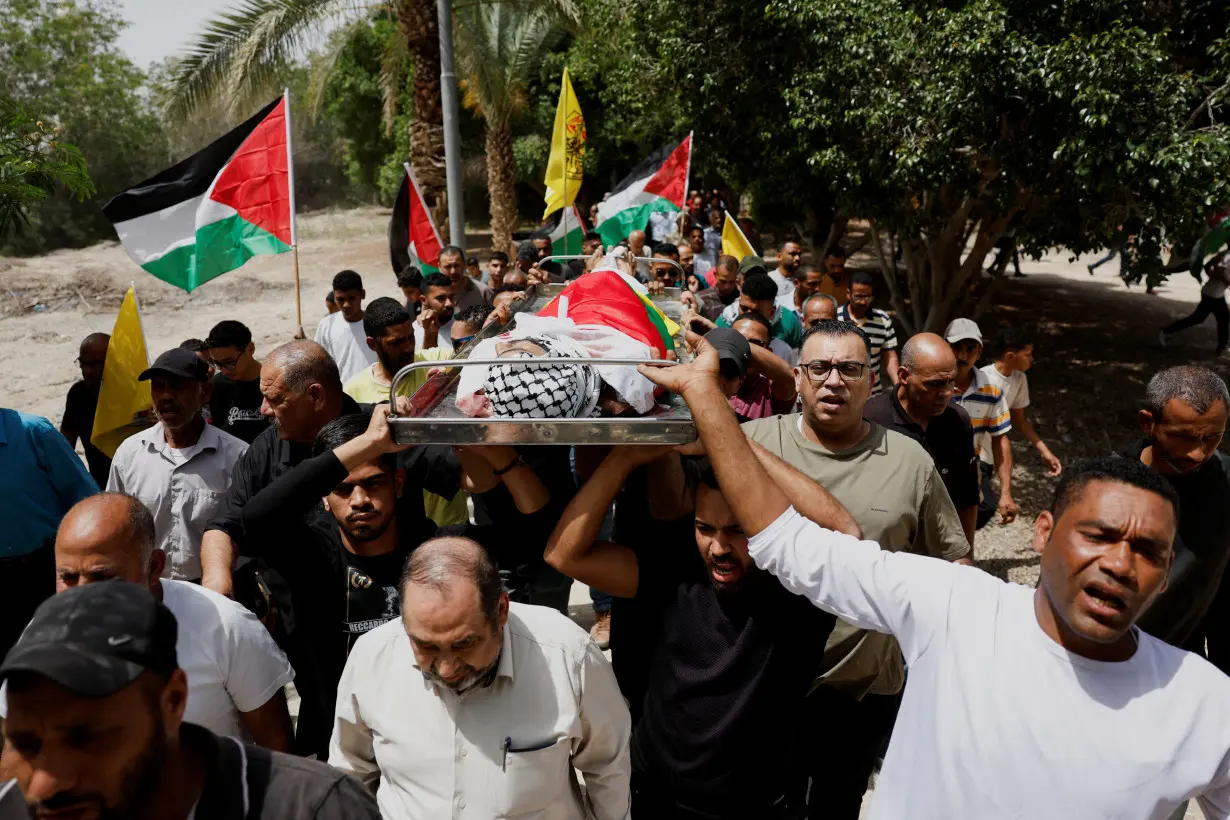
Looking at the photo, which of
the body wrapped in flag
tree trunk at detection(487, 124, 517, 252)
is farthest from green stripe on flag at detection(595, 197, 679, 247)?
tree trunk at detection(487, 124, 517, 252)

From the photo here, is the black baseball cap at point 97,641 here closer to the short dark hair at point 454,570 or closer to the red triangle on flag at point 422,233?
the short dark hair at point 454,570

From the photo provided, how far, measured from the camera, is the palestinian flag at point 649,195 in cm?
889

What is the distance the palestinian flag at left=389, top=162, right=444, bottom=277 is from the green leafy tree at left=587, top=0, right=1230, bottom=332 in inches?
141

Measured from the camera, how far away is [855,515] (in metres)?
2.95

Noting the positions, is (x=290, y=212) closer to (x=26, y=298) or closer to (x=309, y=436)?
(x=309, y=436)

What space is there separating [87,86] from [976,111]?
29.5 meters

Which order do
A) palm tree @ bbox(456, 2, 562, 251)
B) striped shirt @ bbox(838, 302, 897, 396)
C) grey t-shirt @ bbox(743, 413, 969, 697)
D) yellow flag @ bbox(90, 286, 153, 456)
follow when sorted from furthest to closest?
palm tree @ bbox(456, 2, 562, 251) < striped shirt @ bbox(838, 302, 897, 396) < yellow flag @ bbox(90, 286, 153, 456) < grey t-shirt @ bbox(743, 413, 969, 697)

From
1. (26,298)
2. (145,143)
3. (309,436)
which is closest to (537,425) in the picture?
(309,436)

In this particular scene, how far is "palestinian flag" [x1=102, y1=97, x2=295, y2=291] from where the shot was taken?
552 cm

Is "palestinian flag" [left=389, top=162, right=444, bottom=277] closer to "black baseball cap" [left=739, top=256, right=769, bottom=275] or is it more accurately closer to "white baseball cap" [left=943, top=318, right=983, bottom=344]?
"black baseball cap" [left=739, top=256, right=769, bottom=275]

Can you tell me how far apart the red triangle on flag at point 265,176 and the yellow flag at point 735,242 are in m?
4.15

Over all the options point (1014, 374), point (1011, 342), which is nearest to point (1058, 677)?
point (1011, 342)

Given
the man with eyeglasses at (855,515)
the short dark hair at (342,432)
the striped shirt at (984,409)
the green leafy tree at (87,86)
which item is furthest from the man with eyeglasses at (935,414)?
the green leafy tree at (87,86)

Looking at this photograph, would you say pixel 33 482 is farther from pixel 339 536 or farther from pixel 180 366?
pixel 339 536
